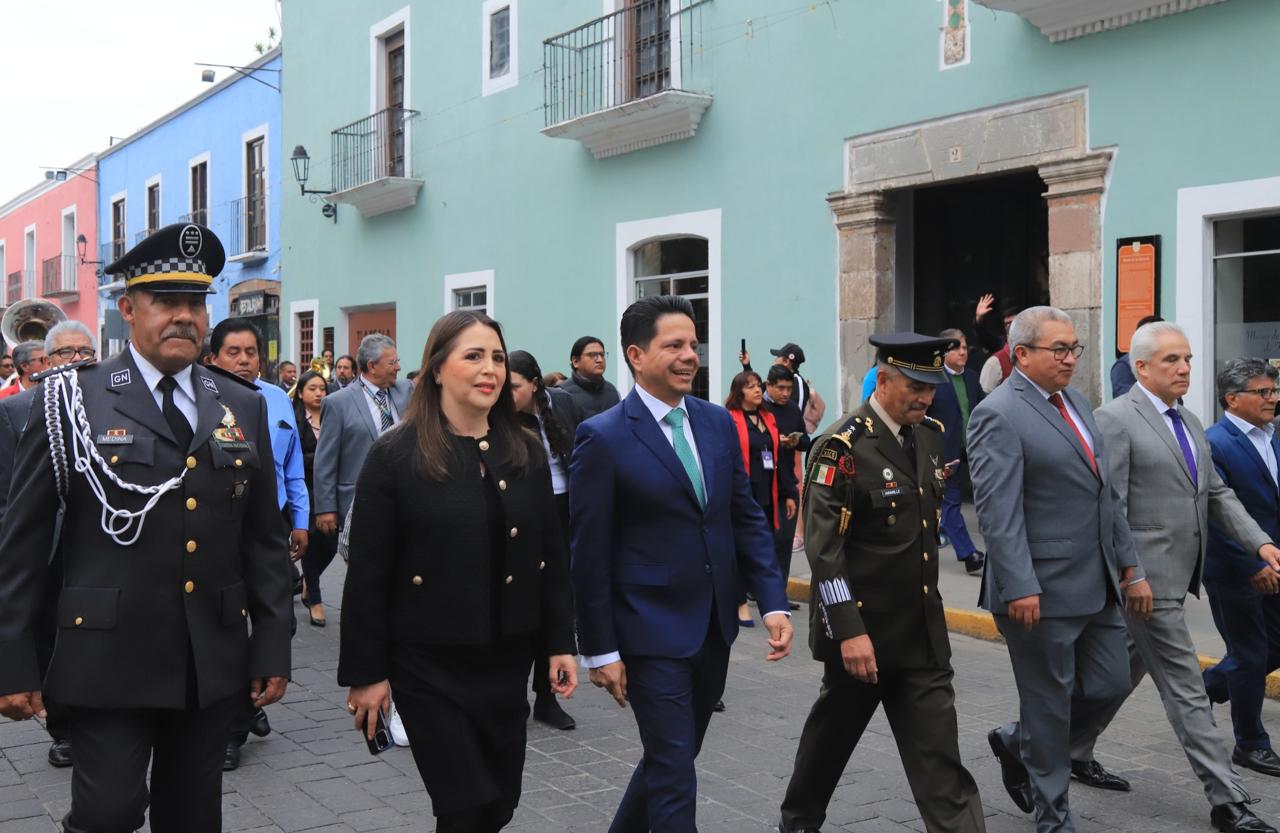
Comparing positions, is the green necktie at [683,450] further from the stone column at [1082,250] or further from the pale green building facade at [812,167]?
the stone column at [1082,250]

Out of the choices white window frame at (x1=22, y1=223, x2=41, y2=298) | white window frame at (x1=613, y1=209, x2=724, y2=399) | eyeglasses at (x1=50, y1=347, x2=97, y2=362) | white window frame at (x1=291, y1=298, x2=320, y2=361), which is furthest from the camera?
white window frame at (x1=22, y1=223, x2=41, y2=298)

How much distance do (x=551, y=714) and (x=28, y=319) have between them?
1276cm

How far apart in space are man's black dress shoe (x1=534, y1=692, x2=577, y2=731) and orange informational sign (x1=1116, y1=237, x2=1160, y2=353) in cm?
568

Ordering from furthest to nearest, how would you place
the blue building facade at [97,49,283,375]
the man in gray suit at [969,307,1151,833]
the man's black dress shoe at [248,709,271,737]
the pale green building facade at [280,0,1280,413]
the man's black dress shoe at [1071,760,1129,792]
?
the blue building facade at [97,49,283,375], the pale green building facade at [280,0,1280,413], the man's black dress shoe at [248,709,271,737], the man's black dress shoe at [1071,760,1129,792], the man in gray suit at [969,307,1151,833]

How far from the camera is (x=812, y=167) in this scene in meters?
12.7

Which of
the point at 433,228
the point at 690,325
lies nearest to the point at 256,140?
the point at 433,228

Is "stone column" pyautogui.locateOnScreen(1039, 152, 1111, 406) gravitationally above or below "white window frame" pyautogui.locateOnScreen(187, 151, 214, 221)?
below

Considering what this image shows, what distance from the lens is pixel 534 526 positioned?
12.1 feet

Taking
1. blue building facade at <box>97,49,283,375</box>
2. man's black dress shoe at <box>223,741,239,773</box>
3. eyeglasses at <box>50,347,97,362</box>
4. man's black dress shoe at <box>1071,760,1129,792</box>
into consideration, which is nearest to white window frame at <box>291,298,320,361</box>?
blue building facade at <box>97,49,283,375</box>

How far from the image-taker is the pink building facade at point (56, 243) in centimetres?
3512

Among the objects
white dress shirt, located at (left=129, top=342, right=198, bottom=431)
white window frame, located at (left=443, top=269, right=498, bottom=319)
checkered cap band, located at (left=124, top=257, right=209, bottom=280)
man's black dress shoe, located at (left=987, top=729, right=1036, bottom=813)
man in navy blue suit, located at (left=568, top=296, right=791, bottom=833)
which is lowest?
man's black dress shoe, located at (left=987, top=729, right=1036, bottom=813)

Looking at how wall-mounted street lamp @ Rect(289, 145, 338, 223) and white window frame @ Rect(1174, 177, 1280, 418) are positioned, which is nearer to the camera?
white window frame @ Rect(1174, 177, 1280, 418)

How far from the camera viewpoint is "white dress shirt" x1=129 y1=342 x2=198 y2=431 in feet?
11.7

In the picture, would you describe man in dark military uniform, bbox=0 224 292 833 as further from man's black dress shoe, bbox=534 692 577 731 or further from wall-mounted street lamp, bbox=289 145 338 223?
wall-mounted street lamp, bbox=289 145 338 223
